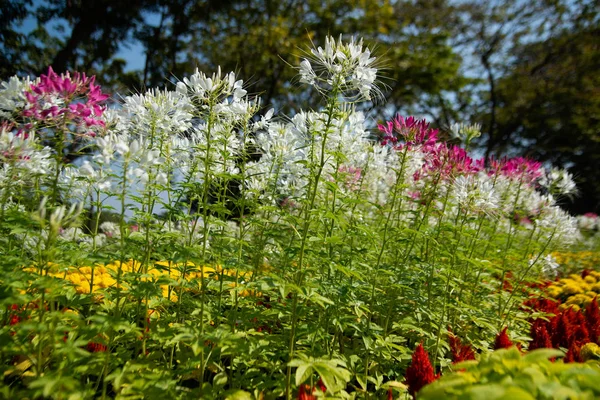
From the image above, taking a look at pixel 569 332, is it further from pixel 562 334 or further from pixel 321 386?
pixel 321 386

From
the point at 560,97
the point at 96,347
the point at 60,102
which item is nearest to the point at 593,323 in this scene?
the point at 96,347

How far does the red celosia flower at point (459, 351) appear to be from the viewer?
2.27m

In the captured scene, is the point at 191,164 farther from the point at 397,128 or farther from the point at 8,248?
the point at 397,128

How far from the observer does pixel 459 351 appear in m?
2.49

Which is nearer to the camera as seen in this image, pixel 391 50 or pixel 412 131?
pixel 412 131

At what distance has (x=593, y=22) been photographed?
48.3 feet

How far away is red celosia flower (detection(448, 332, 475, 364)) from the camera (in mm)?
2271

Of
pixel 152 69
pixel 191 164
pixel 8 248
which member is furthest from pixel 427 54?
pixel 8 248

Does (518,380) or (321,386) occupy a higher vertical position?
(518,380)

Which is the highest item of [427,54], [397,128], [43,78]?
[427,54]

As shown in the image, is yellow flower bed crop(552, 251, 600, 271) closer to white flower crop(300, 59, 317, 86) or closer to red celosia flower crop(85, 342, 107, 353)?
white flower crop(300, 59, 317, 86)

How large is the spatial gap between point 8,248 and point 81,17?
10509mm

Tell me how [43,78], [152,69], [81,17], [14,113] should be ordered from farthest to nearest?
[152,69], [81,17], [14,113], [43,78]

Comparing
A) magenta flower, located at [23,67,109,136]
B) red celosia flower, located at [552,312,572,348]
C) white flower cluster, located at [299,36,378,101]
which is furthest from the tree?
magenta flower, located at [23,67,109,136]
